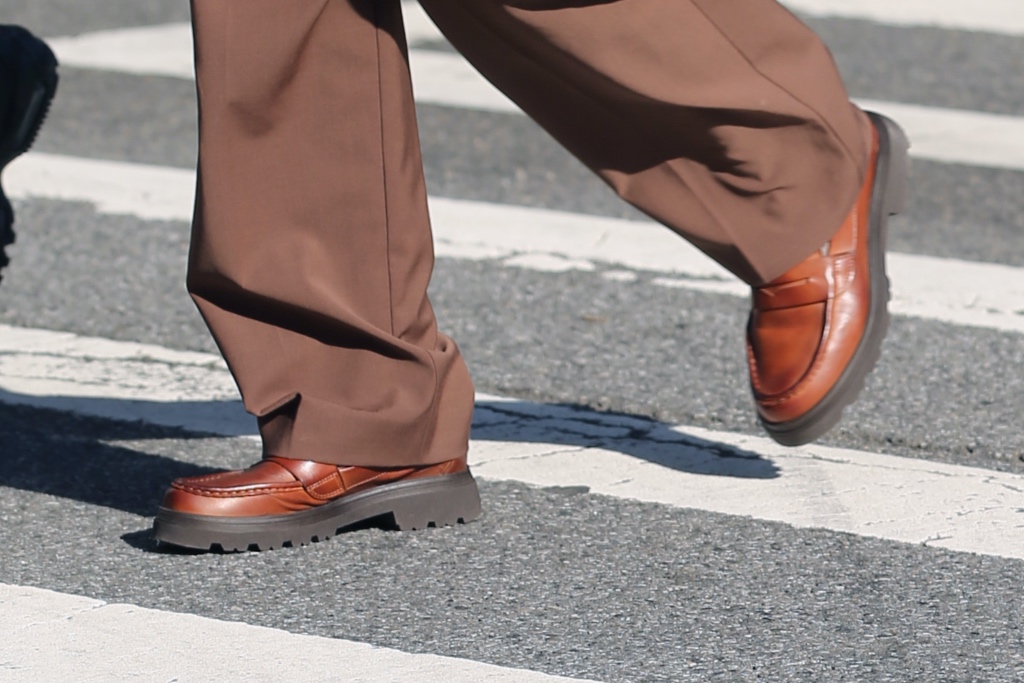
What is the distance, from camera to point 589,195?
477 cm

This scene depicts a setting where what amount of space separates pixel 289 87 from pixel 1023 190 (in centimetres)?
297

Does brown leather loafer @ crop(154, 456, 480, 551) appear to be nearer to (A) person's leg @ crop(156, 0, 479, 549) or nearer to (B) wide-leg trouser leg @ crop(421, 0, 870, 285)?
(A) person's leg @ crop(156, 0, 479, 549)

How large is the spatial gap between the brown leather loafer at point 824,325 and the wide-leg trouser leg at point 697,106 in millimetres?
42

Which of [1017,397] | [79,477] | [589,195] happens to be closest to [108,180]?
[589,195]

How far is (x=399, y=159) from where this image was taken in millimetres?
2383

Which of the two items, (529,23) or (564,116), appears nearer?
(529,23)

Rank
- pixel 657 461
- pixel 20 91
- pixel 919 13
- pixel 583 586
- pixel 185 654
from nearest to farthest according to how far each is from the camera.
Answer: pixel 185 654, pixel 583 586, pixel 657 461, pixel 20 91, pixel 919 13

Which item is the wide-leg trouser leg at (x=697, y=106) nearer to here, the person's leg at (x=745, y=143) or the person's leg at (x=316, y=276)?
the person's leg at (x=745, y=143)

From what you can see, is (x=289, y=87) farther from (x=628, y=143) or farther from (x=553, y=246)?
(x=553, y=246)

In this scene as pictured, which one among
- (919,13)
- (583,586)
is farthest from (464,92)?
(583,586)

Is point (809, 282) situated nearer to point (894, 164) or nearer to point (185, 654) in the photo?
point (894, 164)

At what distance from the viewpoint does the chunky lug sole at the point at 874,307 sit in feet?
8.12

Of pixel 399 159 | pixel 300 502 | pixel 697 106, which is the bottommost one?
pixel 300 502

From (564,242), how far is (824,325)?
1.79 m
